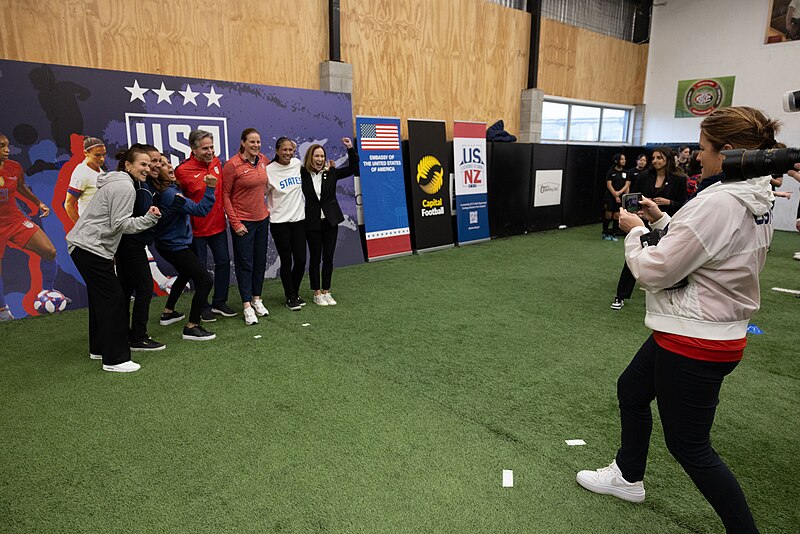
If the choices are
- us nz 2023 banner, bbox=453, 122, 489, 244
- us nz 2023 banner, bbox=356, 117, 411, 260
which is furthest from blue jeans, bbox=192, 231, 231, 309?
us nz 2023 banner, bbox=453, 122, 489, 244

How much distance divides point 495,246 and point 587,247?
1.54 metres

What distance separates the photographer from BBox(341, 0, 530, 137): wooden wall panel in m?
7.72

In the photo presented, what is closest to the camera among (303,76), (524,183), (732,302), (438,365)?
(732,302)

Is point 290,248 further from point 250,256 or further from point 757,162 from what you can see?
point 757,162

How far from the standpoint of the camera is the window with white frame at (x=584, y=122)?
1127 centimetres

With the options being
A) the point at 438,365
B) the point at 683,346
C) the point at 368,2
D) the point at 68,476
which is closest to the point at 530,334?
the point at 438,365

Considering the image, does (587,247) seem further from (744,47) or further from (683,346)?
(683,346)

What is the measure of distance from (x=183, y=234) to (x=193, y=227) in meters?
0.48

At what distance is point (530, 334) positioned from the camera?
4.39 m

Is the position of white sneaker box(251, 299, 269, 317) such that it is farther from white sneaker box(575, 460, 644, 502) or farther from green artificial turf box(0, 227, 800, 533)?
white sneaker box(575, 460, 644, 502)

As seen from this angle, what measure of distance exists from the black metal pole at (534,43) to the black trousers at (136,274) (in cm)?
854

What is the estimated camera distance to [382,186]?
729cm

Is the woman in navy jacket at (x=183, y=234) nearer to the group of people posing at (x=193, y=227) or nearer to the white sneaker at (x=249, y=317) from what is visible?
the group of people posing at (x=193, y=227)

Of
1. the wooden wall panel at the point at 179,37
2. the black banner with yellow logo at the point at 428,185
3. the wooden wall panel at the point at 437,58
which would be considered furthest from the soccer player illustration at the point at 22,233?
the black banner with yellow logo at the point at 428,185
